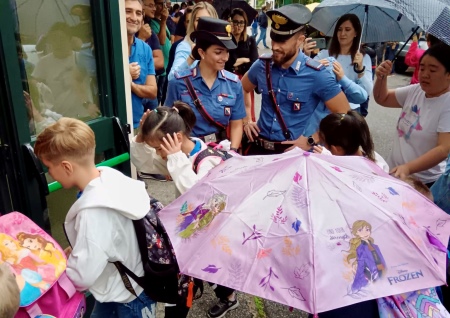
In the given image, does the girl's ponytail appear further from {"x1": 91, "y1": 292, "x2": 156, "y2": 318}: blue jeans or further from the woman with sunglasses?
the woman with sunglasses

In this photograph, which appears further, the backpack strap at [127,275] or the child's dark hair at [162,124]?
the child's dark hair at [162,124]

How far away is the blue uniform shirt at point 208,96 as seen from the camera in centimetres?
278

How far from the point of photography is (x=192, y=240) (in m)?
1.62

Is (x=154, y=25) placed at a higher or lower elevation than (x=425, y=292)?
higher

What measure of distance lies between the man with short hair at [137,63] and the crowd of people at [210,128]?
1cm

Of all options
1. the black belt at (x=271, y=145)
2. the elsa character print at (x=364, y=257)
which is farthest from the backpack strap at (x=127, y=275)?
the black belt at (x=271, y=145)

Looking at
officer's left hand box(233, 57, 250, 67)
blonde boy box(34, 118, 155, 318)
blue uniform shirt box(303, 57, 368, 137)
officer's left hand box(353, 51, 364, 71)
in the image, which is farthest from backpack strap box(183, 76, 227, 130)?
officer's left hand box(233, 57, 250, 67)

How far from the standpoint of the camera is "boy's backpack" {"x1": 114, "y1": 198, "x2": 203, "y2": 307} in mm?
1704

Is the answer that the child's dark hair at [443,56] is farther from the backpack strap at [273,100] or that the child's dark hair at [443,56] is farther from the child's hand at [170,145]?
the child's hand at [170,145]

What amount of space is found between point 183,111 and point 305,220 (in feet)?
3.80

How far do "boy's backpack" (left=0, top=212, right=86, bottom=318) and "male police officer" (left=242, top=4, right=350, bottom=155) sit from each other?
5.76 ft

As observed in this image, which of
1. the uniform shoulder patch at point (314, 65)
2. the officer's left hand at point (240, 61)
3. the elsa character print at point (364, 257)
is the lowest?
the officer's left hand at point (240, 61)

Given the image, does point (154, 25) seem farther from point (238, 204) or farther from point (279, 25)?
point (238, 204)

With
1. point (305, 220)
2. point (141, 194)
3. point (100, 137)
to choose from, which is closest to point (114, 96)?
point (100, 137)
